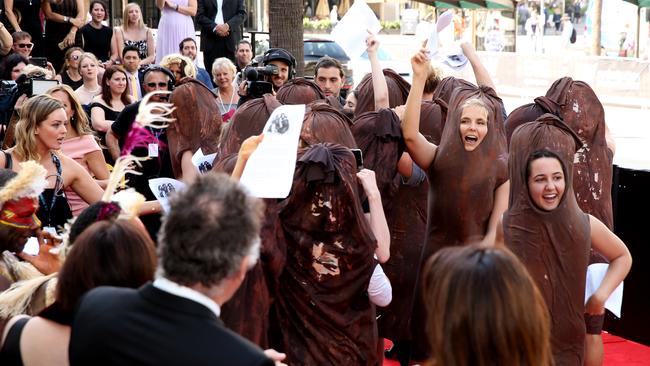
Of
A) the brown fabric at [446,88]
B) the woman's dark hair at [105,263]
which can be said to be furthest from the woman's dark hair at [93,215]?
the brown fabric at [446,88]

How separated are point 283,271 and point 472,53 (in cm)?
368

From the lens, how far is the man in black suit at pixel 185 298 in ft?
8.13

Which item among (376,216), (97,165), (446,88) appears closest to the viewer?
(376,216)

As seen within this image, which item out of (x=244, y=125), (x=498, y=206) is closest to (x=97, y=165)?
(x=244, y=125)

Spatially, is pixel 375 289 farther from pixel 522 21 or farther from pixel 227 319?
pixel 522 21

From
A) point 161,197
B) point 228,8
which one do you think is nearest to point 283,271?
point 161,197

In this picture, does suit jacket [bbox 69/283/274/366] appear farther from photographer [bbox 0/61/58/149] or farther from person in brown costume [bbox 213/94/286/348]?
photographer [bbox 0/61/58/149]

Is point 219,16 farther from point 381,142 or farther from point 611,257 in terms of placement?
point 611,257

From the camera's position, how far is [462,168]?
584cm

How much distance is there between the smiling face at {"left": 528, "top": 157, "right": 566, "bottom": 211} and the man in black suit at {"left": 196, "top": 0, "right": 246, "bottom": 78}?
8754 millimetres

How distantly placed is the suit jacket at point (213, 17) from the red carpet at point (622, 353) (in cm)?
676

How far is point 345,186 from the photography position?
4.59 metres

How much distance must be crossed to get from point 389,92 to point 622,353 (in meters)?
2.49

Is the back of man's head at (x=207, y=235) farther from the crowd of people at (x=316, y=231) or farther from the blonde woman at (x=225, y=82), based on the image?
the blonde woman at (x=225, y=82)
